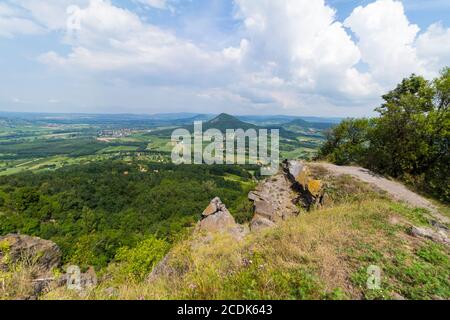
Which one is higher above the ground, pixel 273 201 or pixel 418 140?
pixel 418 140

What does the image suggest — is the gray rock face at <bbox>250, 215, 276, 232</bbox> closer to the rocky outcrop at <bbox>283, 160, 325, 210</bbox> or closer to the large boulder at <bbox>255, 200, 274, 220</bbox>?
Result: the large boulder at <bbox>255, 200, 274, 220</bbox>

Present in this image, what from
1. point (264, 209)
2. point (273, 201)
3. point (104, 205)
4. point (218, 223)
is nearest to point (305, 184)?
point (273, 201)

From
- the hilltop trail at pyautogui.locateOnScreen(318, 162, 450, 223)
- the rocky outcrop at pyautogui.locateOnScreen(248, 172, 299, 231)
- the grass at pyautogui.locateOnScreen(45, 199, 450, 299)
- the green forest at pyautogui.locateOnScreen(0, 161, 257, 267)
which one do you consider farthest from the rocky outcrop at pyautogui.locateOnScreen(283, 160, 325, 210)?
the green forest at pyautogui.locateOnScreen(0, 161, 257, 267)

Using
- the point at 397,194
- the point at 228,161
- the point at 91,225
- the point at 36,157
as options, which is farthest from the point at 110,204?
the point at 36,157

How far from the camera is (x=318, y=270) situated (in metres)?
4.24

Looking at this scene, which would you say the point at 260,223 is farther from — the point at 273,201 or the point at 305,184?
the point at 305,184

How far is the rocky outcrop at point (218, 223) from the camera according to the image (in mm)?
10652

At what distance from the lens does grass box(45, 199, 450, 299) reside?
144 inches

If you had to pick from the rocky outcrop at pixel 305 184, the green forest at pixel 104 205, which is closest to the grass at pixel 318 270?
the rocky outcrop at pixel 305 184

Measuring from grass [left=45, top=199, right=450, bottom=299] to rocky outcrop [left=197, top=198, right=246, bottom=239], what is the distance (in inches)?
168

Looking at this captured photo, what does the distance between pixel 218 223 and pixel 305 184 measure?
5.57 metres

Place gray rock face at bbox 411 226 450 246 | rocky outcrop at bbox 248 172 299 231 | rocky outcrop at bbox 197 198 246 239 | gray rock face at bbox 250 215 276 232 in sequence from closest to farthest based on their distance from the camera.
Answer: gray rock face at bbox 411 226 450 246 < gray rock face at bbox 250 215 276 232 < rocky outcrop at bbox 197 198 246 239 < rocky outcrop at bbox 248 172 299 231
